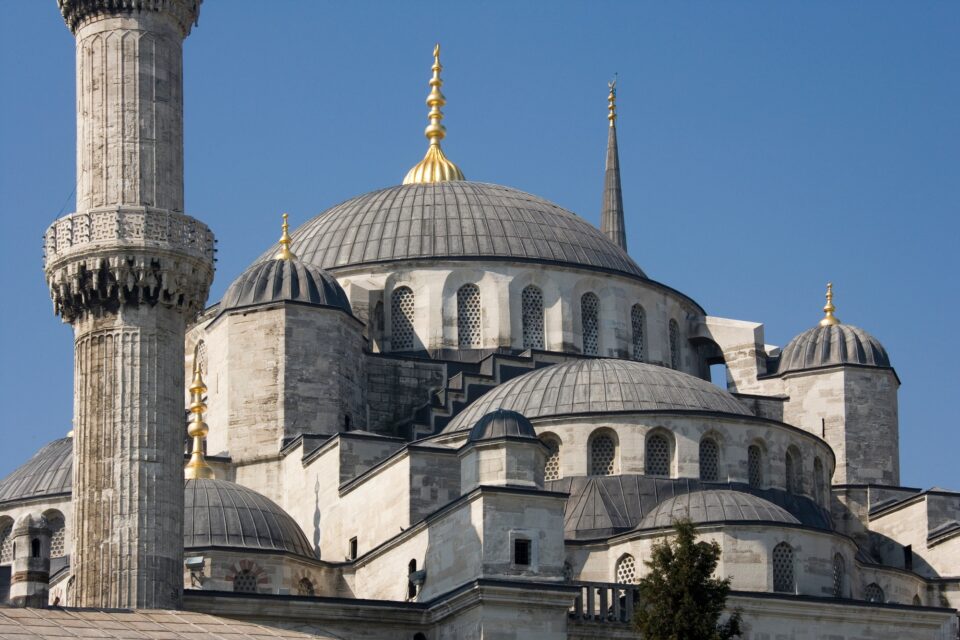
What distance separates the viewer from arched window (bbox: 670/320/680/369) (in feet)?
180

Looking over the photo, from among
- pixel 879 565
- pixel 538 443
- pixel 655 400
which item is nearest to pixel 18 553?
pixel 538 443

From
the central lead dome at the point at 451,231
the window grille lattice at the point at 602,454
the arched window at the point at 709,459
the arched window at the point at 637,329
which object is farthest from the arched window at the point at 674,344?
the window grille lattice at the point at 602,454

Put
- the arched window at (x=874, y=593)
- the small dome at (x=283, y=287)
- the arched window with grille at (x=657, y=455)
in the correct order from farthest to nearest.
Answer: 1. the small dome at (x=283, y=287)
2. the arched window at (x=874, y=593)
3. the arched window with grille at (x=657, y=455)

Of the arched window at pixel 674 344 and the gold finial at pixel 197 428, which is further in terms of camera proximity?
the arched window at pixel 674 344

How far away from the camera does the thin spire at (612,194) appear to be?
70500 mm

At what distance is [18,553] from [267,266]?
13.0 meters

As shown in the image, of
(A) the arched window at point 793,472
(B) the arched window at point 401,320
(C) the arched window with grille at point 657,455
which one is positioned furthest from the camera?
(B) the arched window at point 401,320

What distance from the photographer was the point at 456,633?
129ft

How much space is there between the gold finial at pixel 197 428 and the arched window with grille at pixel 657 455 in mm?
7282

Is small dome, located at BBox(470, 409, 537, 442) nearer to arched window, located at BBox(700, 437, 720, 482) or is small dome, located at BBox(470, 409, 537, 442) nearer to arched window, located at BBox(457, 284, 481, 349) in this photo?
arched window, located at BBox(700, 437, 720, 482)

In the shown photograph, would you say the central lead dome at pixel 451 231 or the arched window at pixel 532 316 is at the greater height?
the central lead dome at pixel 451 231

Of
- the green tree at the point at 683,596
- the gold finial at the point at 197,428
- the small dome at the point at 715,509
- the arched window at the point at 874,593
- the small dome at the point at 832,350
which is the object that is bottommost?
the green tree at the point at 683,596

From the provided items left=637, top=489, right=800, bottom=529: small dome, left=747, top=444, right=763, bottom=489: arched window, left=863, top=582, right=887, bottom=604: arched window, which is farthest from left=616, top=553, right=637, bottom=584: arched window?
left=863, top=582, right=887, bottom=604: arched window

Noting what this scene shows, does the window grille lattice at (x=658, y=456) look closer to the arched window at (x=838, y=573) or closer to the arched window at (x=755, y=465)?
the arched window at (x=755, y=465)
